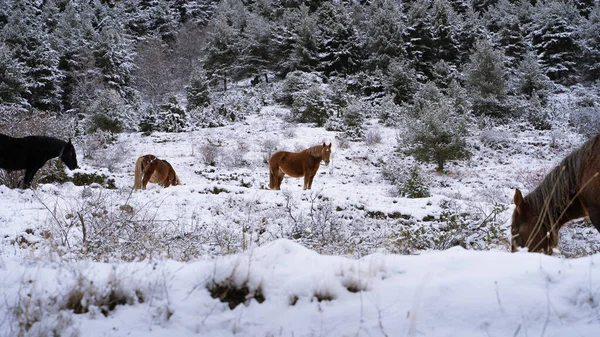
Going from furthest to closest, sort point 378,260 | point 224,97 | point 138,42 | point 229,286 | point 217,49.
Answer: point 138,42, point 217,49, point 224,97, point 378,260, point 229,286

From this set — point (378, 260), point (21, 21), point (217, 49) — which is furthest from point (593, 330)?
point (21, 21)

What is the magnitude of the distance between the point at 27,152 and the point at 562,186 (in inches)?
323

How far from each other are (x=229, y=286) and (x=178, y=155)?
14688 mm

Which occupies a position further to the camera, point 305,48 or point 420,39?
point 420,39

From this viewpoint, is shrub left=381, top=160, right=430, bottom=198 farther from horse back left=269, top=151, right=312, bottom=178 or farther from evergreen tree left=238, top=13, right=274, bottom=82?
evergreen tree left=238, top=13, right=274, bottom=82

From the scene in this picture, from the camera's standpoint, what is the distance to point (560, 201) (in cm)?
306

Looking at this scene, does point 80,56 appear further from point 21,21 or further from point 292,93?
point 292,93

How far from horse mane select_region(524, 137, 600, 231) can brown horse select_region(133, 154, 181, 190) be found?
8067 mm

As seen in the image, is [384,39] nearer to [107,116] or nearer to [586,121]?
[586,121]

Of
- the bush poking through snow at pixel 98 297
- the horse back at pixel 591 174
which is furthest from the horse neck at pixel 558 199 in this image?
the bush poking through snow at pixel 98 297

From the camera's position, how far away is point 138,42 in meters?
35.7

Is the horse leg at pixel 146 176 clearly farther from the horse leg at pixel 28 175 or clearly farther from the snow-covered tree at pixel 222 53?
the snow-covered tree at pixel 222 53

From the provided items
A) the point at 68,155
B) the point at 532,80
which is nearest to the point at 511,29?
the point at 532,80

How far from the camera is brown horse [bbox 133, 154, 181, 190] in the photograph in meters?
8.55
